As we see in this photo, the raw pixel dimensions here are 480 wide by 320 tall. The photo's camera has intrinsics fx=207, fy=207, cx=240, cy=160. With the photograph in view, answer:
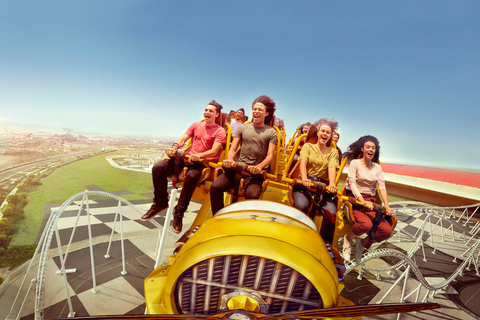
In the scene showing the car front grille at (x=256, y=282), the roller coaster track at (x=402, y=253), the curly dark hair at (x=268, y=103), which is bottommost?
the roller coaster track at (x=402, y=253)

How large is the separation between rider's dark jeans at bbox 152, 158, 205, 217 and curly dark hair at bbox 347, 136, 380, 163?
1.85 meters

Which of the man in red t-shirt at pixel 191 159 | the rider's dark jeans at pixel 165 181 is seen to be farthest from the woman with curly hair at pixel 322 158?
the rider's dark jeans at pixel 165 181

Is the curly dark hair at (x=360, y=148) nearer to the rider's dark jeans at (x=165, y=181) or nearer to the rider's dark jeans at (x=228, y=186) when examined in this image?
the rider's dark jeans at (x=228, y=186)

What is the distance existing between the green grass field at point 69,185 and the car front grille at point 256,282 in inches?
173

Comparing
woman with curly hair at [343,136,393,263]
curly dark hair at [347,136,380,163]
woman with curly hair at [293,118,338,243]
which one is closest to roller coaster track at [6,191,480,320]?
woman with curly hair at [343,136,393,263]

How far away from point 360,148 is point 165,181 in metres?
2.35

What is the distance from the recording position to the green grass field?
3.99m

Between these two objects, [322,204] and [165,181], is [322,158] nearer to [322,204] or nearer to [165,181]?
[322,204]

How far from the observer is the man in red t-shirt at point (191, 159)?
2.16 meters

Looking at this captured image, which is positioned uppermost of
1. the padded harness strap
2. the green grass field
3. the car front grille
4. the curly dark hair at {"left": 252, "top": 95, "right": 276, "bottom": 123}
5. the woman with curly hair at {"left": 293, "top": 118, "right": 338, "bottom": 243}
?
the curly dark hair at {"left": 252, "top": 95, "right": 276, "bottom": 123}

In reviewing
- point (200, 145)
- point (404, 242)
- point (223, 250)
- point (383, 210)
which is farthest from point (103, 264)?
point (404, 242)

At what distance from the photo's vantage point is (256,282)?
0.76 m

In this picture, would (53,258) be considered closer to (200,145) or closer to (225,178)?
(200,145)

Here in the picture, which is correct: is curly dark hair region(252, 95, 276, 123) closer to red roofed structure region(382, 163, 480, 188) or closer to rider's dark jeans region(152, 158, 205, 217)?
rider's dark jeans region(152, 158, 205, 217)
